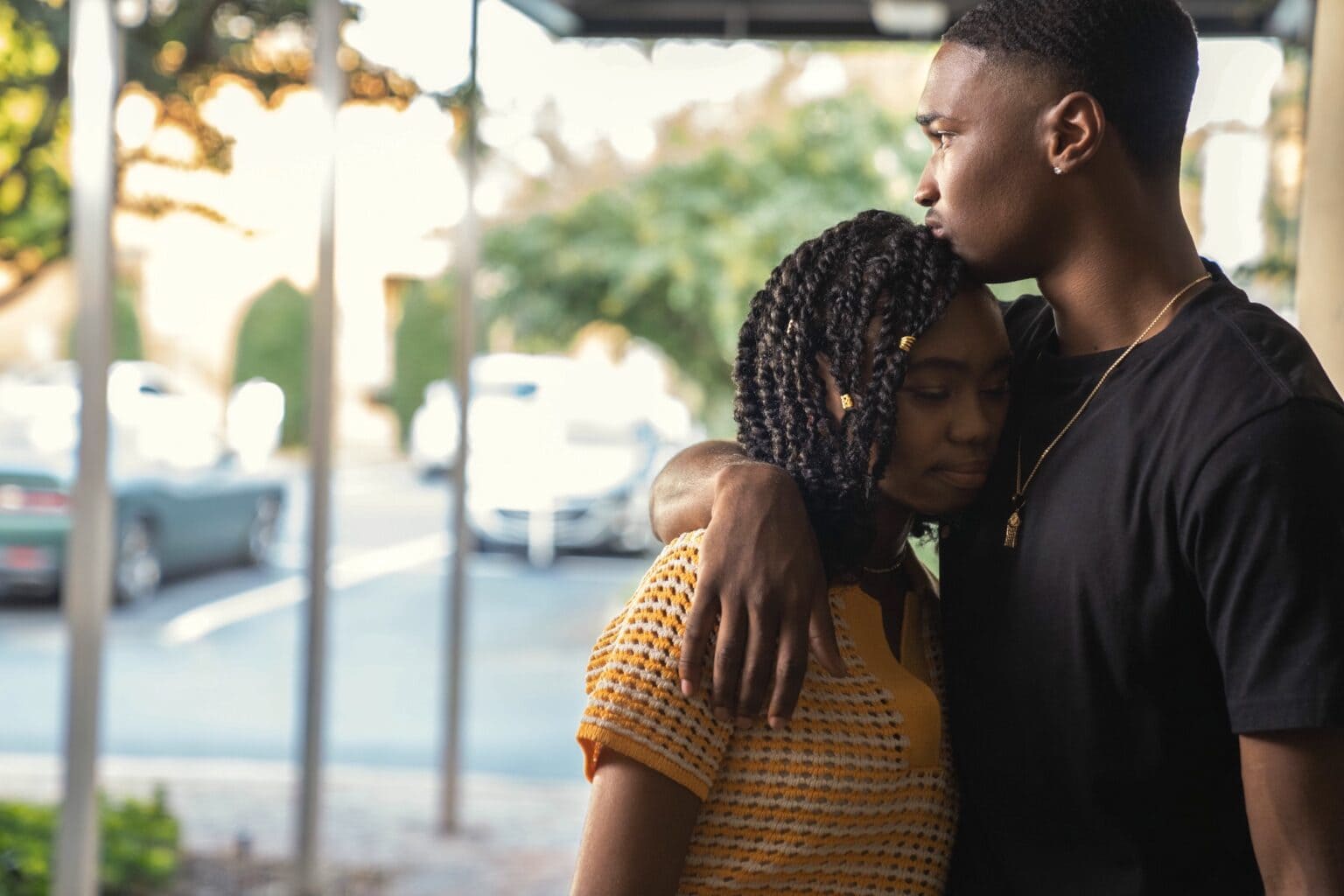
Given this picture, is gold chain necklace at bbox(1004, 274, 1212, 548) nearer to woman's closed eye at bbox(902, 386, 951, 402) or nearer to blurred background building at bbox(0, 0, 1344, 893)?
woman's closed eye at bbox(902, 386, 951, 402)

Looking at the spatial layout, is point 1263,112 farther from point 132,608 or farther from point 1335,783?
point 132,608

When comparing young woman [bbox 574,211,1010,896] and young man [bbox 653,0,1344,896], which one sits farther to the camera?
young woman [bbox 574,211,1010,896]

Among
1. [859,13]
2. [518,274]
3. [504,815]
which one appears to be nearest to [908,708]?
[859,13]

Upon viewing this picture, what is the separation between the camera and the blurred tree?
496cm

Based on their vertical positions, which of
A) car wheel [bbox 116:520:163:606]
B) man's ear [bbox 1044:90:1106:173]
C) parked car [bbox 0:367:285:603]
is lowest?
car wheel [bbox 116:520:163:606]

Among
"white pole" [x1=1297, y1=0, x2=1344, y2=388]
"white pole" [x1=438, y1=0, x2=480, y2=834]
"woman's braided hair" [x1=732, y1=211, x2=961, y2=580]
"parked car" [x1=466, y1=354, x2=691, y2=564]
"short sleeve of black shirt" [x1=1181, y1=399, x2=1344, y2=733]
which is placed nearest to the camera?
"short sleeve of black shirt" [x1=1181, y1=399, x2=1344, y2=733]

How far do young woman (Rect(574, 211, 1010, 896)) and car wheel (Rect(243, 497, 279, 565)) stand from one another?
29.5 feet

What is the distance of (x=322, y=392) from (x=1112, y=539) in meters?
3.49

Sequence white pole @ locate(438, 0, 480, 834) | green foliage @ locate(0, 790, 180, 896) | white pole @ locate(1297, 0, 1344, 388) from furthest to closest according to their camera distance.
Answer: white pole @ locate(438, 0, 480, 834) → green foliage @ locate(0, 790, 180, 896) → white pole @ locate(1297, 0, 1344, 388)

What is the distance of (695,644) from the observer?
1372 millimetres

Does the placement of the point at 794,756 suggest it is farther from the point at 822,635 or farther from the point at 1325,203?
the point at 1325,203

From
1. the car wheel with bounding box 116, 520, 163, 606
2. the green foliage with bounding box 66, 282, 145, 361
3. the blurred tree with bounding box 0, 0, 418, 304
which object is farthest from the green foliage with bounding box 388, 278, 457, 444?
the blurred tree with bounding box 0, 0, 418, 304

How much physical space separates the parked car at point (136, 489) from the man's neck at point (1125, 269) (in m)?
6.58

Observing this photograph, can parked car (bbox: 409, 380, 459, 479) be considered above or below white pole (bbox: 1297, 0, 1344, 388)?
below
